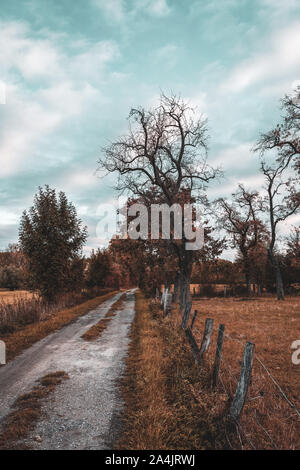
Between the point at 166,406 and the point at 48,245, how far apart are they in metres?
17.7

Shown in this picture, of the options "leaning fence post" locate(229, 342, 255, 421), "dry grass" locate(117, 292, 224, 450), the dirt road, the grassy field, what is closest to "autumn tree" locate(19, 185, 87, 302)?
the grassy field

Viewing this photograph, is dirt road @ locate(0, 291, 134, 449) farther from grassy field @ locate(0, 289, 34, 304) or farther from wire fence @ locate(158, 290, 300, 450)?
grassy field @ locate(0, 289, 34, 304)

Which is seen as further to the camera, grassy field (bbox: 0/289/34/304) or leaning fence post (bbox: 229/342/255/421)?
grassy field (bbox: 0/289/34/304)

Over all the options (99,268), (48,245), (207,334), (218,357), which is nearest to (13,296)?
(48,245)

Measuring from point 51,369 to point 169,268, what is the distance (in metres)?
20.9

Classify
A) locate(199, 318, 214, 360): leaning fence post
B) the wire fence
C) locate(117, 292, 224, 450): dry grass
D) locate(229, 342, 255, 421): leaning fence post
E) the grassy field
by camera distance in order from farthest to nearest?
the grassy field < locate(199, 318, 214, 360): leaning fence post < locate(117, 292, 224, 450): dry grass < locate(229, 342, 255, 421): leaning fence post < the wire fence

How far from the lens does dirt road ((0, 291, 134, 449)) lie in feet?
14.7

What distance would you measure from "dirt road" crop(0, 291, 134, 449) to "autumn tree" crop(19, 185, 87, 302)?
31.8 feet

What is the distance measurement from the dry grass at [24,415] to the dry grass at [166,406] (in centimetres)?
161

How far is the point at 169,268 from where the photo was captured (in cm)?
2812

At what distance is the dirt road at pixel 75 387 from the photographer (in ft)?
14.7

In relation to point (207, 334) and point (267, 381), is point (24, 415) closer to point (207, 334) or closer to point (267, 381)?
point (207, 334)

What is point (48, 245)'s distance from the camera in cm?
2083

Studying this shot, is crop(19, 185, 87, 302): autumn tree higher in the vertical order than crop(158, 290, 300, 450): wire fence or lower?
higher
